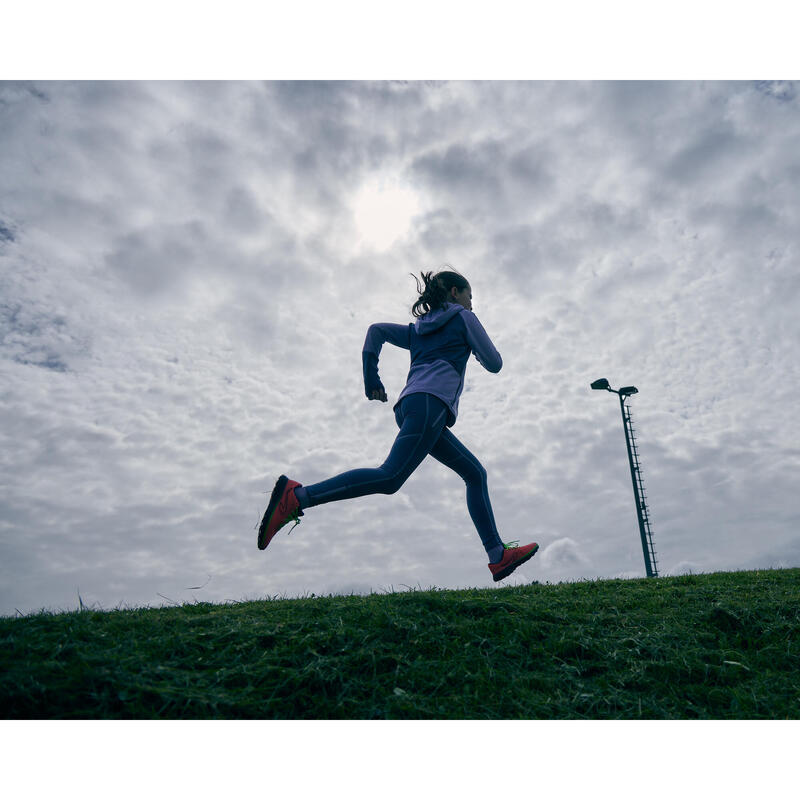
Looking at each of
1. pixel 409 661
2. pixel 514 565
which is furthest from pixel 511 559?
pixel 409 661

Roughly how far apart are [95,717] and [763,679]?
3.67 metres

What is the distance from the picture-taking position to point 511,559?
4816mm

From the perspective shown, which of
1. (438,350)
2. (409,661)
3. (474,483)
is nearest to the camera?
(409,661)

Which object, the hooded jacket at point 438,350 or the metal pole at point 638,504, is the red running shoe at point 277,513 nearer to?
the hooded jacket at point 438,350

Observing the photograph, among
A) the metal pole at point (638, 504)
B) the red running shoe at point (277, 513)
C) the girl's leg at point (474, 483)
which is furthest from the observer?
the metal pole at point (638, 504)

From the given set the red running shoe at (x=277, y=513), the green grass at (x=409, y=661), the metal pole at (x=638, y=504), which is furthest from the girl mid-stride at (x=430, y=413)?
the metal pole at (x=638, y=504)

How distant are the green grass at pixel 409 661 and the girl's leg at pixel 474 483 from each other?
1.72ft

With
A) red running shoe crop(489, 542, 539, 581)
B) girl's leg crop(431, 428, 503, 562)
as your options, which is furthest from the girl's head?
red running shoe crop(489, 542, 539, 581)

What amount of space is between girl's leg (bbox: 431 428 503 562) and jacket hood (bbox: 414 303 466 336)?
0.86 meters

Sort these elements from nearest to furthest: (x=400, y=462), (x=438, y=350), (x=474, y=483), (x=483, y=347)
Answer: (x=400, y=462), (x=483, y=347), (x=438, y=350), (x=474, y=483)

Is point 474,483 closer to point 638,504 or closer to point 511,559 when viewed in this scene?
point 511,559

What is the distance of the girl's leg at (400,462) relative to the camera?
4.41 meters

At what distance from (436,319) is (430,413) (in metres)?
0.86

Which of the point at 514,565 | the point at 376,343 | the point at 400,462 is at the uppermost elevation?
the point at 376,343
